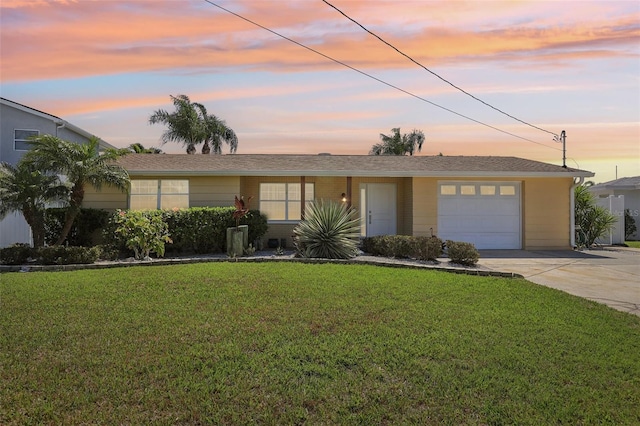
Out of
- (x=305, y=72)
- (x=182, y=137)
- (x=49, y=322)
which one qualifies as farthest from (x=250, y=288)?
(x=182, y=137)

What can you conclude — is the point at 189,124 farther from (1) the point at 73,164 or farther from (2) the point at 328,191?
(1) the point at 73,164

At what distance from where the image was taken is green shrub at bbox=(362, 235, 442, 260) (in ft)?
38.2

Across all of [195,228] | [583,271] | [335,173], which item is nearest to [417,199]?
[335,173]

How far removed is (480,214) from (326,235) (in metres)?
6.76

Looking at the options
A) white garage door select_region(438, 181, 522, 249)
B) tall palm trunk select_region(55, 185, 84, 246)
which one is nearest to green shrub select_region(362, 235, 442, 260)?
white garage door select_region(438, 181, 522, 249)

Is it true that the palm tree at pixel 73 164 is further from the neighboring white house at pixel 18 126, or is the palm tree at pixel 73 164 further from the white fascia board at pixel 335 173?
the neighboring white house at pixel 18 126

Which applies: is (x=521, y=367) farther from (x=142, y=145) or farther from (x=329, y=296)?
(x=142, y=145)

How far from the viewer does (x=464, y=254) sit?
11016 millimetres

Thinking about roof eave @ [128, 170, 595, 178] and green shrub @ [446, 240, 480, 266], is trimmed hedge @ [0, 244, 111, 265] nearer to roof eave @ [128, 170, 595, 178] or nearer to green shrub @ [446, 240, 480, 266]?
roof eave @ [128, 170, 595, 178]

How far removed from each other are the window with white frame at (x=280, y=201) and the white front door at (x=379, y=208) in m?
2.32

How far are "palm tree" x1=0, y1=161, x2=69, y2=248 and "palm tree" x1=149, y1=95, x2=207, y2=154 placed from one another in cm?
1796

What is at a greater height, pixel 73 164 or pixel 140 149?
pixel 140 149

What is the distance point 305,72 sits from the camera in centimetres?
1238

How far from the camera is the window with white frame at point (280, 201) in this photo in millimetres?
15773
